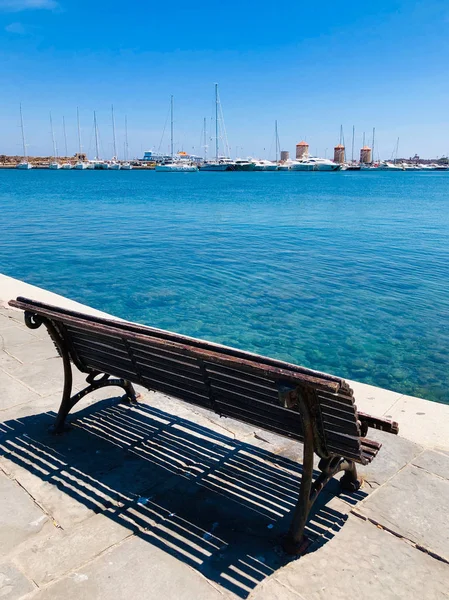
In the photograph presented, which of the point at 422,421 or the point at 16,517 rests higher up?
the point at 16,517

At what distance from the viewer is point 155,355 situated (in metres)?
3.33

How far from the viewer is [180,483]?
3441 mm

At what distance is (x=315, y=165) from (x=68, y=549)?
7459 inches

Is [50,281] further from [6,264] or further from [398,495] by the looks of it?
[398,495]

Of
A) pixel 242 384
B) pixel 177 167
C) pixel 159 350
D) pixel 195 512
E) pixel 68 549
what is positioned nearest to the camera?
pixel 68 549

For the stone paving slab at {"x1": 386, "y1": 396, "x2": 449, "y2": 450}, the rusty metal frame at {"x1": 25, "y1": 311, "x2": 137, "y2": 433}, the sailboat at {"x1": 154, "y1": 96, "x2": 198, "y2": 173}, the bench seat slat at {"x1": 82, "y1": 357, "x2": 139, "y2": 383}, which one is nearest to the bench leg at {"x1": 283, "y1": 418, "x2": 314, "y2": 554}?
the bench seat slat at {"x1": 82, "y1": 357, "x2": 139, "y2": 383}

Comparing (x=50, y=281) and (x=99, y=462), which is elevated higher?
(x=99, y=462)

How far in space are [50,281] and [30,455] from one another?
11173 mm

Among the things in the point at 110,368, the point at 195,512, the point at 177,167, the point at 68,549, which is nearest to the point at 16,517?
the point at 68,549

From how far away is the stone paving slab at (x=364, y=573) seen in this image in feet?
8.26

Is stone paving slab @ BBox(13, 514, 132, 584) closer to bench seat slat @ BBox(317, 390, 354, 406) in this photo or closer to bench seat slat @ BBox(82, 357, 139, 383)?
bench seat slat @ BBox(82, 357, 139, 383)

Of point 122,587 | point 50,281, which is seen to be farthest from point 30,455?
point 50,281

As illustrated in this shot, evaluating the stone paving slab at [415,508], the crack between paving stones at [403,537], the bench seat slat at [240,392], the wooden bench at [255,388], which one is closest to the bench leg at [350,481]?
the wooden bench at [255,388]

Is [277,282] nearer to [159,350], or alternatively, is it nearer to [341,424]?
[159,350]
